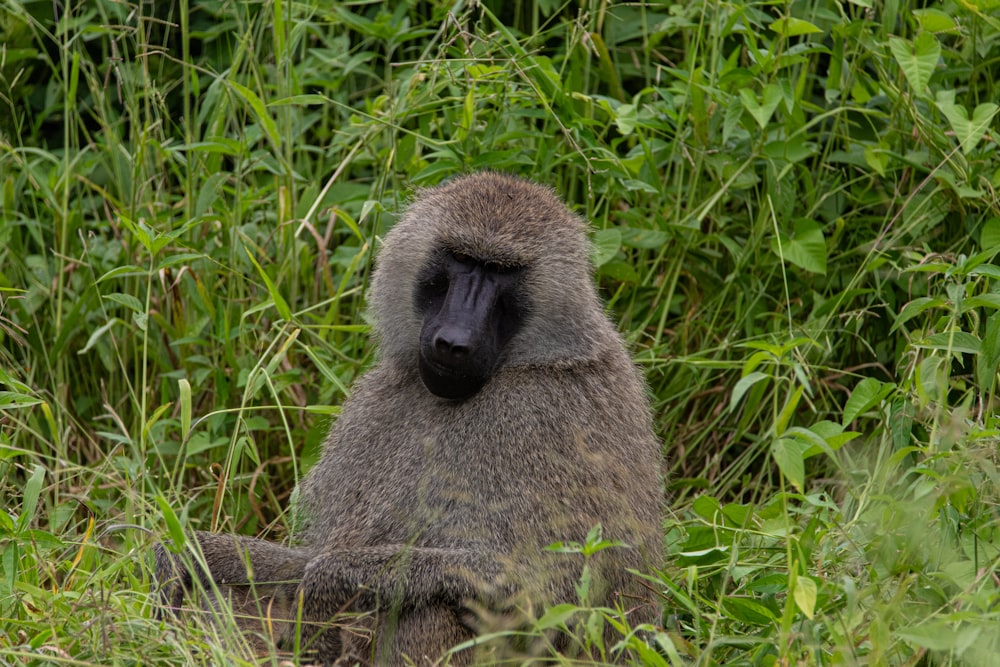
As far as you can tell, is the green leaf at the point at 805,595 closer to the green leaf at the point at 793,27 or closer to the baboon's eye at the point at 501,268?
the baboon's eye at the point at 501,268

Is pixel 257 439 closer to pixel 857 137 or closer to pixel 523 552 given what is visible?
pixel 523 552

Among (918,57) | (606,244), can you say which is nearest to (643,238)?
(606,244)

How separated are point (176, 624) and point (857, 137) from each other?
2542mm

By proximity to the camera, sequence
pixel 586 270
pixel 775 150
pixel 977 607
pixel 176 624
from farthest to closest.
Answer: pixel 775 150 → pixel 586 270 → pixel 176 624 → pixel 977 607

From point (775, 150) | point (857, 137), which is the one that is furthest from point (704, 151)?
point (857, 137)

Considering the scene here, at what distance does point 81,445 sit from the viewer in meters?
3.87

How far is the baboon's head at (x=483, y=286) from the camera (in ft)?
9.00

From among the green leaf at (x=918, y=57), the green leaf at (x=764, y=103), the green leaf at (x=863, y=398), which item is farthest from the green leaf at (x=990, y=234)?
the green leaf at (x=863, y=398)

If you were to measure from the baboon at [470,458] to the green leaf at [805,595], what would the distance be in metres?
0.42

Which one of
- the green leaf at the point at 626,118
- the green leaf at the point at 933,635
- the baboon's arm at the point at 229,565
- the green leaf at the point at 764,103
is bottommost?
the baboon's arm at the point at 229,565

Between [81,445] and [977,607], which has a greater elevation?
[977,607]

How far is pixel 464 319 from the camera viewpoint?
273cm

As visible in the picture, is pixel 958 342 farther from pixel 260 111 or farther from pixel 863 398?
pixel 260 111

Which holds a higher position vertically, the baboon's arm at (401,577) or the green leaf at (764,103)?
the green leaf at (764,103)
